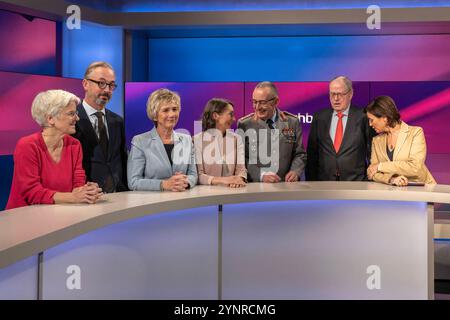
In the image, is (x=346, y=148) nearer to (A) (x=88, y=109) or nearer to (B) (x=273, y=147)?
(B) (x=273, y=147)

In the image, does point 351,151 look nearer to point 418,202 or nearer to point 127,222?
point 418,202

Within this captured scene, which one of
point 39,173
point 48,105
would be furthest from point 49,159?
point 48,105

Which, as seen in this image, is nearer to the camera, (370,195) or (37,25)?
(370,195)

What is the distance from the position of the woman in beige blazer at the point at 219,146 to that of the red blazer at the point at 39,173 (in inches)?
31.2

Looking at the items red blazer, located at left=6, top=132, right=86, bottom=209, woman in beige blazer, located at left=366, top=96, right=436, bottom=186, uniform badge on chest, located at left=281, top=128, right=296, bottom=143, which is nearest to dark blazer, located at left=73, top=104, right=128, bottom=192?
red blazer, located at left=6, top=132, right=86, bottom=209

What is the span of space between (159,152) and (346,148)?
4.08ft

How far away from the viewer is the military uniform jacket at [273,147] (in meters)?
3.70

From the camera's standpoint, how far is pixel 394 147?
3367 millimetres

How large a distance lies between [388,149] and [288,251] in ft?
2.87

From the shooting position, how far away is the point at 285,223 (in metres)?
2.94

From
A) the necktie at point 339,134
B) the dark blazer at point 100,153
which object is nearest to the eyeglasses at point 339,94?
the necktie at point 339,134

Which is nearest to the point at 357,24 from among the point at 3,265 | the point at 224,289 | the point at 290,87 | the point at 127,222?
the point at 290,87

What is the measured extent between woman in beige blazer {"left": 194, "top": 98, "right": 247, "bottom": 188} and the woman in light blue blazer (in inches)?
9.2

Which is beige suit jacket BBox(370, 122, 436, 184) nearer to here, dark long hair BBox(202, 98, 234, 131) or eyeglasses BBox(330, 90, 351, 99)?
eyeglasses BBox(330, 90, 351, 99)
